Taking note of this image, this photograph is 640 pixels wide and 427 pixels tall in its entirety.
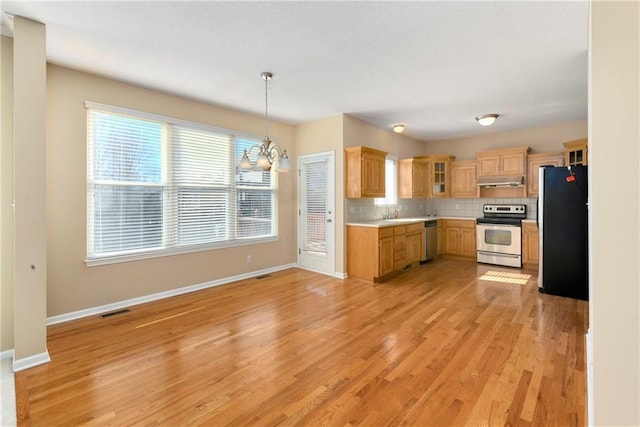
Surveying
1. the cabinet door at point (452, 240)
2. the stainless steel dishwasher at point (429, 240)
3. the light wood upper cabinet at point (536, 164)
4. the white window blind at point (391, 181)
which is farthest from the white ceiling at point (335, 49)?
the cabinet door at point (452, 240)

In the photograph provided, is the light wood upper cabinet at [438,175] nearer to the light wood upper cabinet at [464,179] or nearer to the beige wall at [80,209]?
the light wood upper cabinet at [464,179]

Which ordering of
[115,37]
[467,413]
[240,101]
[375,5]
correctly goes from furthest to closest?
[240,101] < [115,37] < [375,5] < [467,413]

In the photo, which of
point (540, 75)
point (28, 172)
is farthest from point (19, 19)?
point (540, 75)

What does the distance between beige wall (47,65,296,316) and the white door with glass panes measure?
6.48 feet

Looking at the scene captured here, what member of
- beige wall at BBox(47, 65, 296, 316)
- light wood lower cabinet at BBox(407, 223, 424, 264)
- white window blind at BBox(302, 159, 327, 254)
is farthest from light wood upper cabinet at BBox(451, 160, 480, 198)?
beige wall at BBox(47, 65, 296, 316)

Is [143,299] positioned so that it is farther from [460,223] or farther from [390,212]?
[460,223]

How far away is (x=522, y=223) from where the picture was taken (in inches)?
229

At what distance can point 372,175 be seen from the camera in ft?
17.5

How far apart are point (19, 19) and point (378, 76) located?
11.1 ft

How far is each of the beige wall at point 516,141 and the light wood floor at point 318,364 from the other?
3.52m

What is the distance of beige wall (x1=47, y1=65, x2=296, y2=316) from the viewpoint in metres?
3.29

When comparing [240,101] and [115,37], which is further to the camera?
[240,101]

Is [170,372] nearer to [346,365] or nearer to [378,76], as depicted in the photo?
[346,365]

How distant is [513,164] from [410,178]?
204 centimetres
